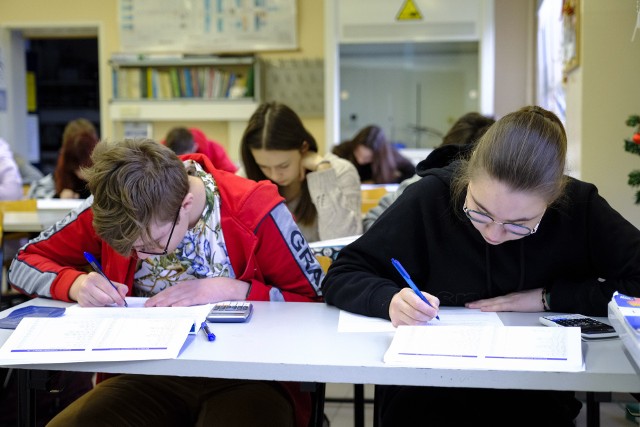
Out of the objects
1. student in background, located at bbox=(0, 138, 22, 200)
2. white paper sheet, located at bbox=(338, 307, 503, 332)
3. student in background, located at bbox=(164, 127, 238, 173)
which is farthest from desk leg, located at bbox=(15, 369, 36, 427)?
student in background, located at bbox=(0, 138, 22, 200)

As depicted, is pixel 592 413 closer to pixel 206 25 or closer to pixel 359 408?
pixel 359 408

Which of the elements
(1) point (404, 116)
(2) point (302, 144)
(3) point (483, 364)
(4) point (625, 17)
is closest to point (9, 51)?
(1) point (404, 116)

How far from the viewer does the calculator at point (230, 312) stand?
62.6 inches

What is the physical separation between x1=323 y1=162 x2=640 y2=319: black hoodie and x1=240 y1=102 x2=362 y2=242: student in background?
1.16 m

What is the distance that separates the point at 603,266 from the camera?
1698mm

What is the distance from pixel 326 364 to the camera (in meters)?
1.29

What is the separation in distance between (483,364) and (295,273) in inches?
28.7

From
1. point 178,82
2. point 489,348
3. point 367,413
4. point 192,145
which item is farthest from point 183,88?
point 489,348

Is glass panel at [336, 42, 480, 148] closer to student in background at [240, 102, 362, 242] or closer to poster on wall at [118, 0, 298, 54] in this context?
poster on wall at [118, 0, 298, 54]

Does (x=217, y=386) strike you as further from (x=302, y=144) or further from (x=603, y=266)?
(x=302, y=144)

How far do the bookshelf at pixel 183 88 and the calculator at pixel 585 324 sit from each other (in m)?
5.27

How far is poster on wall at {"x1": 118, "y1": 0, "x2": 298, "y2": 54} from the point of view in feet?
21.9

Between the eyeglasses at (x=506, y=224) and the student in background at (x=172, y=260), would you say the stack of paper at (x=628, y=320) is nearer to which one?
the eyeglasses at (x=506, y=224)

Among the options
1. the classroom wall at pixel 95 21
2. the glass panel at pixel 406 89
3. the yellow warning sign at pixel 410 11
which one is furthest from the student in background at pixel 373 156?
the classroom wall at pixel 95 21
